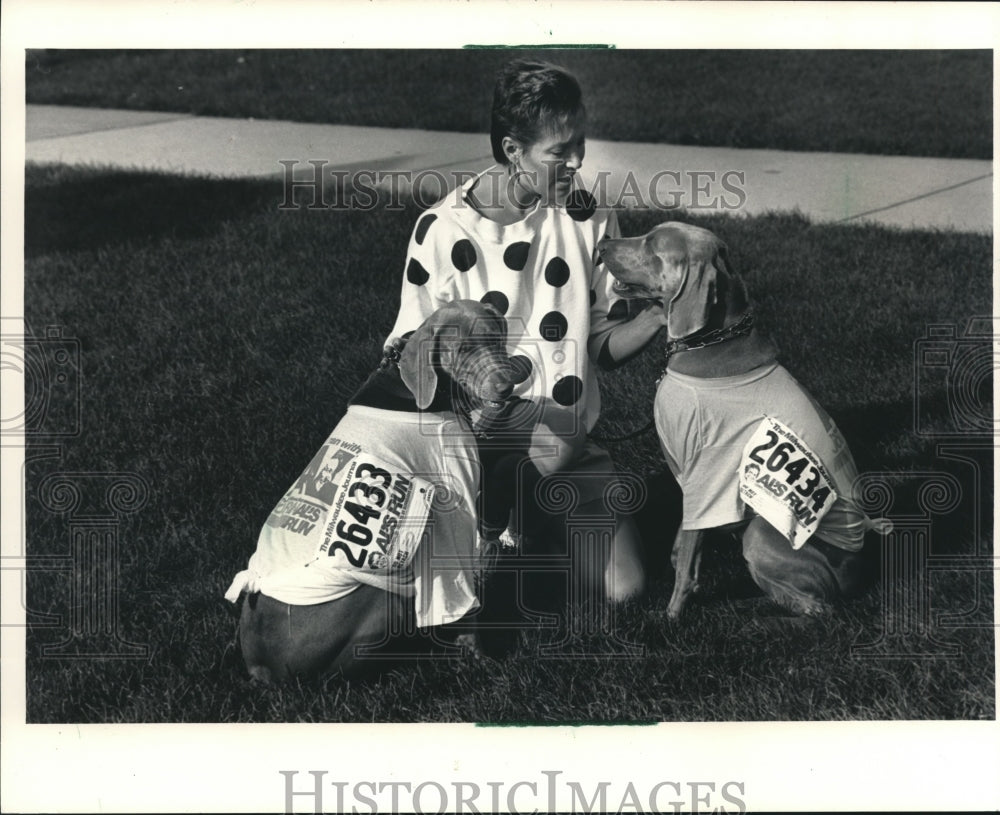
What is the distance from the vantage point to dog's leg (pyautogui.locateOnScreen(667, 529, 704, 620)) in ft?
13.0

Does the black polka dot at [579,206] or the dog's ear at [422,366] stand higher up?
the black polka dot at [579,206]

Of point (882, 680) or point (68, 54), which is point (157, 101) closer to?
point (68, 54)

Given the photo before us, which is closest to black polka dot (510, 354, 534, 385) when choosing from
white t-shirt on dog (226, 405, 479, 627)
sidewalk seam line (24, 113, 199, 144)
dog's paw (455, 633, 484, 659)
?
white t-shirt on dog (226, 405, 479, 627)

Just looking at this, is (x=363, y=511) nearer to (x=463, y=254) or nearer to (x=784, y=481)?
(x=463, y=254)

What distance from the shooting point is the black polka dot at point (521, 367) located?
12.0 ft

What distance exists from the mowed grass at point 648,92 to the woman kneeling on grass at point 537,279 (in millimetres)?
4116

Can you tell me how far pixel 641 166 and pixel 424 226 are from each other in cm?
460

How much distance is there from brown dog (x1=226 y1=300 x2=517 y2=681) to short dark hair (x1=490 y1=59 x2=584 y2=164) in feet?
2.17

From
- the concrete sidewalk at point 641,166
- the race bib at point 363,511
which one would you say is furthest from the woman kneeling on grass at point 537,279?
the concrete sidewalk at point 641,166

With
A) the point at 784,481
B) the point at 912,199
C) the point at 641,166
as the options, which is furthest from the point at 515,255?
the point at 912,199

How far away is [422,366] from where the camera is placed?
3.52 m

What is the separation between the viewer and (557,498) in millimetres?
4324

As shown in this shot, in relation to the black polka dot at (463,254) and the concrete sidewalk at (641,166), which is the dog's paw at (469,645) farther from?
the concrete sidewalk at (641,166)

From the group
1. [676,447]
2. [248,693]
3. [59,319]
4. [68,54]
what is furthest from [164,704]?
[68,54]
